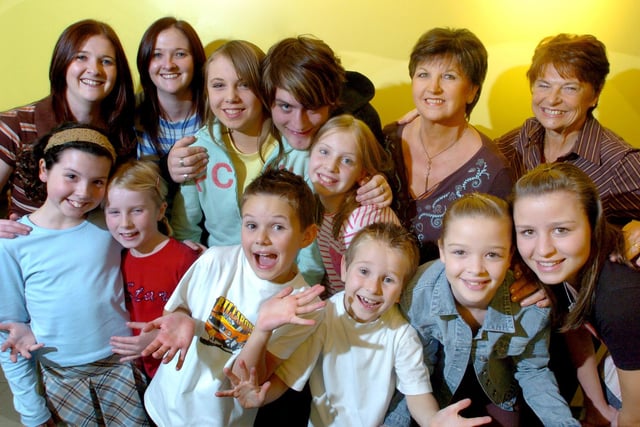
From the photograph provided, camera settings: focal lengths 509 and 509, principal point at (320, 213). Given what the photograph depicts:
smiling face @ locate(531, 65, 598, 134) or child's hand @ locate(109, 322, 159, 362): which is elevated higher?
smiling face @ locate(531, 65, 598, 134)

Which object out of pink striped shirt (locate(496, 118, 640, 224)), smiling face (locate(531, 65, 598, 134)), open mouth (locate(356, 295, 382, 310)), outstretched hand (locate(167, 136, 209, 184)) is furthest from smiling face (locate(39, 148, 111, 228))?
pink striped shirt (locate(496, 118, 640, 224))

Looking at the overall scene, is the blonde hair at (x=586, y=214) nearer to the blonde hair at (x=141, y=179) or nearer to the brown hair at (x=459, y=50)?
the brown hair at (x=459, y=50)

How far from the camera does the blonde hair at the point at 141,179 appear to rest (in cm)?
179

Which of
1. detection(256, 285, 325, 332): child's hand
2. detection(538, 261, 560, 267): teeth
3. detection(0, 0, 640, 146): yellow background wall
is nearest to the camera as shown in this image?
detection(256, 285, 325, 332): child's hand

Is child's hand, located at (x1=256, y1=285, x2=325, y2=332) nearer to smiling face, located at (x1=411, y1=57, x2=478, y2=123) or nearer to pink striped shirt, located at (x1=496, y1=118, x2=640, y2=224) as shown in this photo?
smiling face, located at (x1=411, y1=57, x2=478, y2=123)

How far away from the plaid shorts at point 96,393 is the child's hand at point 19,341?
0.38ft

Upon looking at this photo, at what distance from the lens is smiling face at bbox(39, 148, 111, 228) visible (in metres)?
1.74

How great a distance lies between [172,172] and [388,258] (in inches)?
36.4

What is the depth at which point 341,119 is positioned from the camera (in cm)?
187

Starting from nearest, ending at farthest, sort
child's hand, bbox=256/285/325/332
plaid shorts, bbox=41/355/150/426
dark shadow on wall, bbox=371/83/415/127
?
child's hand, bbox=256/285/325/332 < plaid shorts, bbox=41/355/150/426 < dark shadow on wall, bbox=371/83/415/127

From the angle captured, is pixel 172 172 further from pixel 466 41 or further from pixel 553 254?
pixel 553 254

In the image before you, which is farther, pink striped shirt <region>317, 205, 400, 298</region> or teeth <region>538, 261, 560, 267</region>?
pink striped shirt <region>317, 205, 400, 298</region>

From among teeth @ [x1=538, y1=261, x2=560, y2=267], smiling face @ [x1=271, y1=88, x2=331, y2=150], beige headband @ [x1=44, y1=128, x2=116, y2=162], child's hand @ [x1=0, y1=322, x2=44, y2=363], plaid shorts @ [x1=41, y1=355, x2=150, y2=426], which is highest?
smiling face @ [x1=271, y1=88, x2=331, y2=150]

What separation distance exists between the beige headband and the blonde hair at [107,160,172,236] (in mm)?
74
